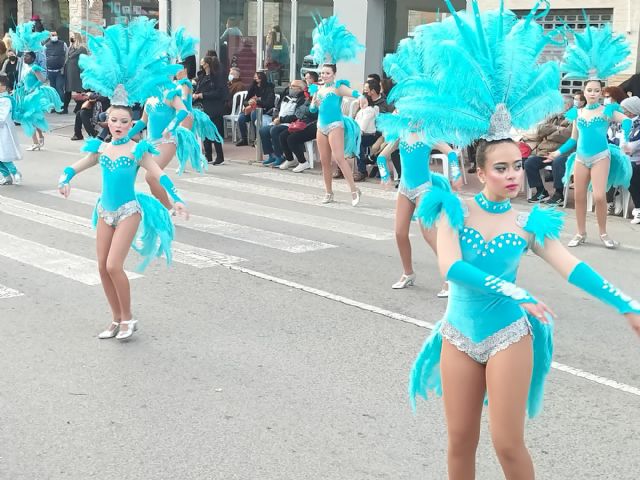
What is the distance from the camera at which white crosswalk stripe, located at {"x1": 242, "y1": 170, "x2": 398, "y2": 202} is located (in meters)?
13.6

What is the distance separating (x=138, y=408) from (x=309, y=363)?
126 cm

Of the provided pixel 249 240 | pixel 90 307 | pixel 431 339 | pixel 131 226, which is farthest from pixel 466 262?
pixel 249 240

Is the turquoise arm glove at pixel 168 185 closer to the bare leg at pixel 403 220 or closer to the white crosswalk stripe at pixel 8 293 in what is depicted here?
the white crosswalk stripe at pixel 8 293

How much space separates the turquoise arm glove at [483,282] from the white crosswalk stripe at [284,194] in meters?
8.10

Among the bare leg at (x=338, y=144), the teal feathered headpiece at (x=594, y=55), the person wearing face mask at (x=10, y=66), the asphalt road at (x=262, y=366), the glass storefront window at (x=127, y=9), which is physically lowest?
the asphalt road at (x=262, y=366)

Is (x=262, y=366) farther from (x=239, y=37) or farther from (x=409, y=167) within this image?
(x=239, y=37)

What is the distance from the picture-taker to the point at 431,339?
3.96 m

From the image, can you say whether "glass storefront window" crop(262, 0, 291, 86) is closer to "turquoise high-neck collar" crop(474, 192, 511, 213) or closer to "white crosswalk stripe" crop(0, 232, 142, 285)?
"white crosswalk stripe" crop(0, 232, 142, 285)

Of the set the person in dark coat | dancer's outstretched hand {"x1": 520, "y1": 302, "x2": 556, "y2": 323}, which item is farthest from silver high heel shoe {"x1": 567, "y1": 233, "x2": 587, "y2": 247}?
A: the person in dark coat

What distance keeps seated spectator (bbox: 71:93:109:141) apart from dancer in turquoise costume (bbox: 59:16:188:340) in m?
12.8

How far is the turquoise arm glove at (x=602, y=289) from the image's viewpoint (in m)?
3.46

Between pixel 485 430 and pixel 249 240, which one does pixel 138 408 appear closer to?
pixel 485 430

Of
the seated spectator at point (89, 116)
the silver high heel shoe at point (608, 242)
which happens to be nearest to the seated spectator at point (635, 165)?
the silver high heel shoe at point (608, 242)

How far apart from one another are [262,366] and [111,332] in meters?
1.28
